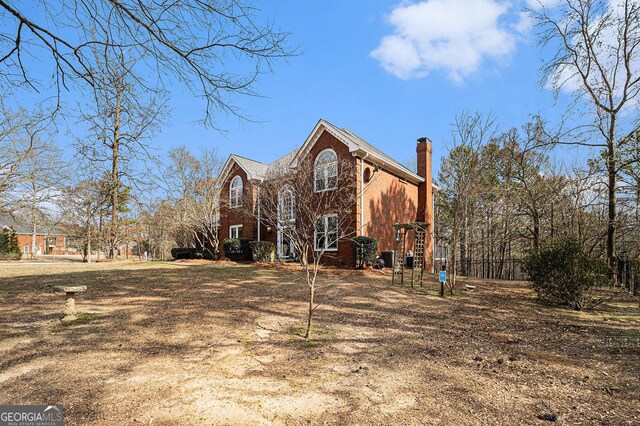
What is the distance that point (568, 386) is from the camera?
3.58 m

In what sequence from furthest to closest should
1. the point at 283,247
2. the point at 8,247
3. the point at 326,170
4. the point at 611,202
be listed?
1. the point at 8,247
2. the point at 283,247
3. the point at 326,170
4. the point at 611,202

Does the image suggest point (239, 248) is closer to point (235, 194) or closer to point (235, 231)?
point (235, 231)

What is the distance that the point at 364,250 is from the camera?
14797 mm

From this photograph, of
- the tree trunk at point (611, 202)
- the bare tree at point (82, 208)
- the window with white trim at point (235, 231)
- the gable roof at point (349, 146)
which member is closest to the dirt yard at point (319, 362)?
the tree trunk at point (611, 202)

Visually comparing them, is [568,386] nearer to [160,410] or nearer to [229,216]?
[160,410]

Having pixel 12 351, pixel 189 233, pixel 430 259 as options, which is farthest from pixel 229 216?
pixel 12 351

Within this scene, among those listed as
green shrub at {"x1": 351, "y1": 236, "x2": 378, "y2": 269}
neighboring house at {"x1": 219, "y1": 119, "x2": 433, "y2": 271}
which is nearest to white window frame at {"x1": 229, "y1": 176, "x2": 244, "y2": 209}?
neighboring house at {"x1": 219, "y1": 119, "x2": 433, "y2": 271}

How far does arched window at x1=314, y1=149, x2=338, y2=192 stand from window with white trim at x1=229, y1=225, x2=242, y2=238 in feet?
25.7

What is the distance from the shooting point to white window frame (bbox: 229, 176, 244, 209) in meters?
22.2

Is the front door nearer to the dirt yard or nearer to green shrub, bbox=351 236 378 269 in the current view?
green shrub, bbox=351 236 378 269

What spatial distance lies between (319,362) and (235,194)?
64.6 feet

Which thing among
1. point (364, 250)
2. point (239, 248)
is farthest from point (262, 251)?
point (364, 250)

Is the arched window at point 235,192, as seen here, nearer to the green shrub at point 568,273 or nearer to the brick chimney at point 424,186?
the brick chimney at point 424,186

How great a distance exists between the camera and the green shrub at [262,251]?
18266 mm
